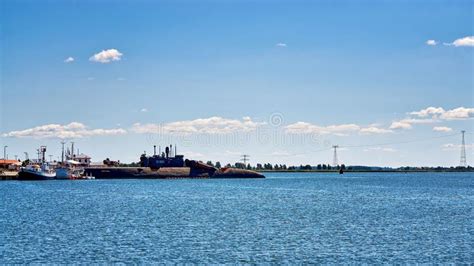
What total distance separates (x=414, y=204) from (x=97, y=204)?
154 feet

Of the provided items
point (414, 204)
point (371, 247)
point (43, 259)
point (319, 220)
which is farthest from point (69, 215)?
point (414, 204)

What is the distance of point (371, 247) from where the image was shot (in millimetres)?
Result: 51062

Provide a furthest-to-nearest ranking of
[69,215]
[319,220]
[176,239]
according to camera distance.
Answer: [69,215] < [319,220] < [176,239]

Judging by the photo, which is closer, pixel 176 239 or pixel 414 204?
pixel 176 239

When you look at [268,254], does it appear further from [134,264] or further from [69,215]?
[69,215]

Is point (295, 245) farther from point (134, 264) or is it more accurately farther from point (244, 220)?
point (244, 220)

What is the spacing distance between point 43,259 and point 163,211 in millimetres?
40353

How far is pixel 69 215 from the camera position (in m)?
80.1

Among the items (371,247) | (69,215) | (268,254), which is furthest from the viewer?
(69,215)

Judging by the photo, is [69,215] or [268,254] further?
[69,215]

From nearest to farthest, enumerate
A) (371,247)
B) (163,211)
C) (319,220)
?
(371,247)
(319,220)
(163,211)

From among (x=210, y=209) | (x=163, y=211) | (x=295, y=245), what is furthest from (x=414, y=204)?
(x=295, y=245)

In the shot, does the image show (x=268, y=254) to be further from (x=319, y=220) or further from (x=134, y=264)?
(x=319, y=220)

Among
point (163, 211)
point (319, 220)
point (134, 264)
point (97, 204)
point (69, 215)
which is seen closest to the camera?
point (134, 264)
